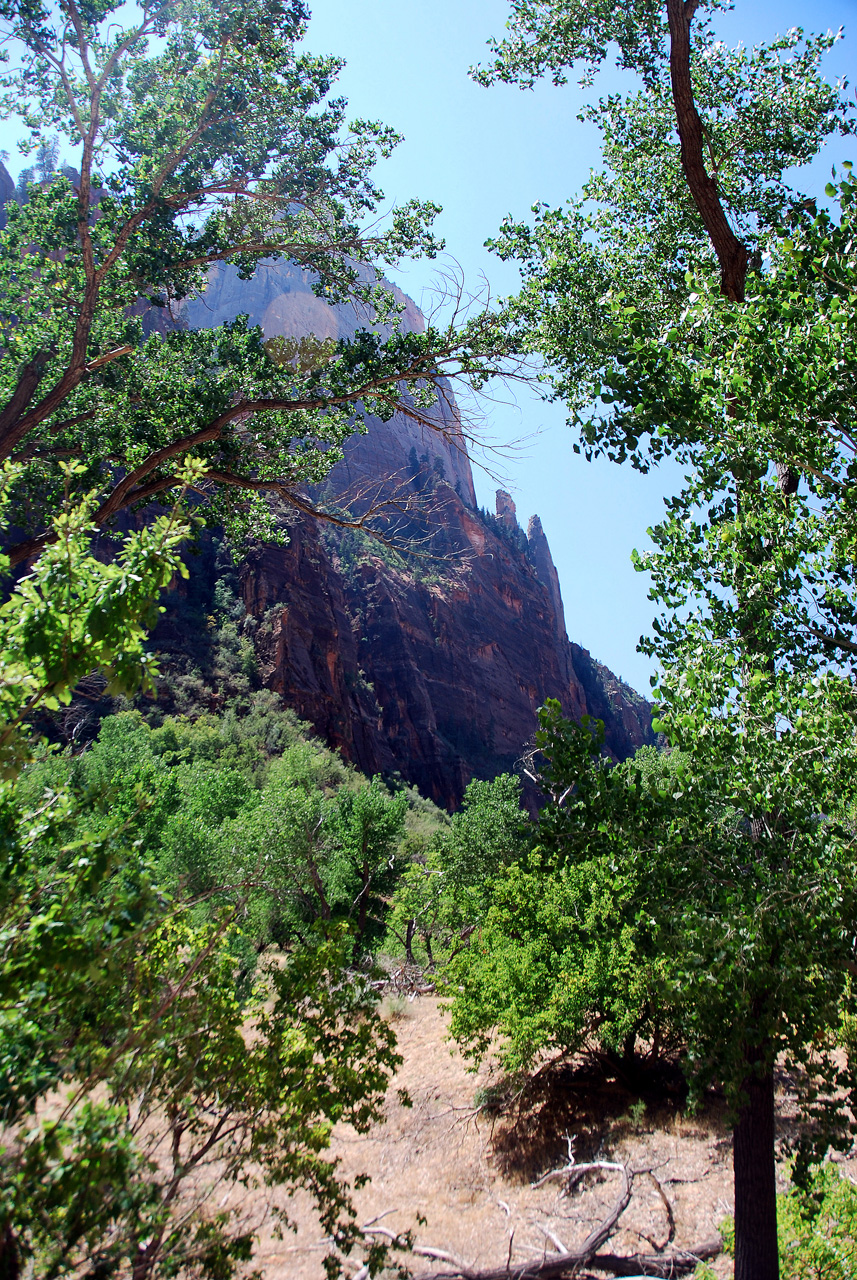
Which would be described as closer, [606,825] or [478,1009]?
[606,825]

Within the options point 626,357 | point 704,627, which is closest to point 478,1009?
point 704,627

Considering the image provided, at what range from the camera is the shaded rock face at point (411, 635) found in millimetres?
57938

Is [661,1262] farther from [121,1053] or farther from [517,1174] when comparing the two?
[121,1053]

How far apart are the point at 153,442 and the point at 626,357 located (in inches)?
210

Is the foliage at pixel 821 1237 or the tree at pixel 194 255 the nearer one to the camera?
the foliage at pixel 821 1237

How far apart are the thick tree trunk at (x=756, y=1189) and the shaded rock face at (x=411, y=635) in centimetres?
2909

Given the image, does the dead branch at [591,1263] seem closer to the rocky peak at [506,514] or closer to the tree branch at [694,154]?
the tree branch at [694,154]

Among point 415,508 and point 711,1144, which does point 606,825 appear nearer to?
point 415,508

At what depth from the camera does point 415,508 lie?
27.6 feet

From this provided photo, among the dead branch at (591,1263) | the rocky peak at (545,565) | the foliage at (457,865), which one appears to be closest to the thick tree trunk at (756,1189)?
the dead branch at (591,1263)

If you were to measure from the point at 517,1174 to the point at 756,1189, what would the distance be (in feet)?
25.7

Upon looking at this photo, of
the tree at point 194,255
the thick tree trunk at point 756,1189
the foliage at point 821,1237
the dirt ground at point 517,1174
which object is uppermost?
the tree at point 194,255

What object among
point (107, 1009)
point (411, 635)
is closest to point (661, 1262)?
point (107, 1009)

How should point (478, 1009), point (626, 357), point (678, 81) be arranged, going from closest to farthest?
point (626, 357) < point (678, 81) < point (478, 1009)
